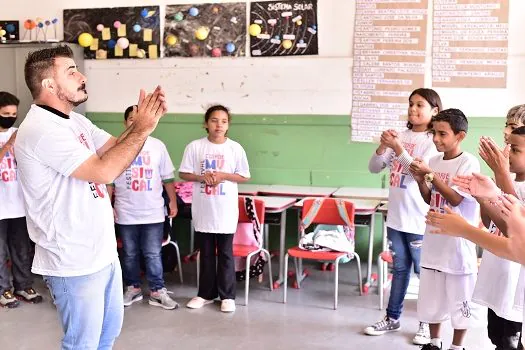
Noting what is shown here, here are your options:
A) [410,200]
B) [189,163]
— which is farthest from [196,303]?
[410,200]

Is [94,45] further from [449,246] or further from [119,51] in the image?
[449,246]

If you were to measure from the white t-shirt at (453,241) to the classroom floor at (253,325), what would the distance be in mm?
697

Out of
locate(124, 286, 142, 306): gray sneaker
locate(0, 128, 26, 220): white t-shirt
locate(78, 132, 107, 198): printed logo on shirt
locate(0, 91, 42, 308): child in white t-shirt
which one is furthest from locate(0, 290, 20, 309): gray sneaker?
locate(78, 132, 107, 198): printed logo on shirt

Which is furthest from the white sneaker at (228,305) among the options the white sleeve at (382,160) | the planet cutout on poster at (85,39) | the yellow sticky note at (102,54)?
the planet cutout on poster at (85,39)

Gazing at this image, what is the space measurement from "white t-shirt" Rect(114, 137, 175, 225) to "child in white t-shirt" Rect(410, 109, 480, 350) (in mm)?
1859

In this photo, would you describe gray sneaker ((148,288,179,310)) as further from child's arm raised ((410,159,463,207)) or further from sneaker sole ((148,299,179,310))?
child's arm raised ((410,159,463,207))

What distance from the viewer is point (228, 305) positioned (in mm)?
4156

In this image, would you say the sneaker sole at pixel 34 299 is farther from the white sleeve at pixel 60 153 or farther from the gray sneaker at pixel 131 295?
the white sleeve at pixel 60 153

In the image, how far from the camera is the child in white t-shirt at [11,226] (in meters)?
4.18

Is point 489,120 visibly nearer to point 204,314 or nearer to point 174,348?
point 204,314

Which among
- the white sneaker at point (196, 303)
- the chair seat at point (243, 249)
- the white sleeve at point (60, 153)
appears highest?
the white sleeve at point (60, 153)

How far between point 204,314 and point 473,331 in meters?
1.70

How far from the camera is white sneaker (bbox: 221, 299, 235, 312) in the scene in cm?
414

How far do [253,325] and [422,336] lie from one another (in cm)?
103
